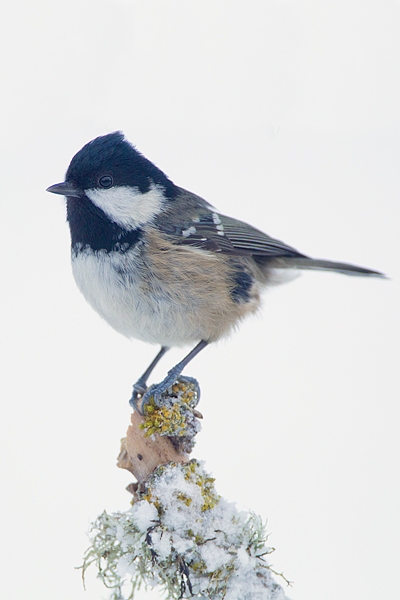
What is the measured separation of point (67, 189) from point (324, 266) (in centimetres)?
123

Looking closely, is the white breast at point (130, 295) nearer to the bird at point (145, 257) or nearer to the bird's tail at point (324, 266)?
the bird at point (145, 257)

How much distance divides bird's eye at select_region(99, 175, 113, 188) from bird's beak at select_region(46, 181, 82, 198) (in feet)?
0.28

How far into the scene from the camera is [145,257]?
2.21 m

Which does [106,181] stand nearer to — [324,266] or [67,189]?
[67,189]

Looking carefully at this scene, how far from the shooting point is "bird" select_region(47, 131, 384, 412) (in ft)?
7.18

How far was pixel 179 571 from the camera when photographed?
1.79 meters

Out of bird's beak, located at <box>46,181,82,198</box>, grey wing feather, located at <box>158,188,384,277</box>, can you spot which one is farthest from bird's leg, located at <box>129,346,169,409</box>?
bird's beak, located at <box>46,181,82,198</box>

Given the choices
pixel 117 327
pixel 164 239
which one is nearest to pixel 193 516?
pixel 117 327

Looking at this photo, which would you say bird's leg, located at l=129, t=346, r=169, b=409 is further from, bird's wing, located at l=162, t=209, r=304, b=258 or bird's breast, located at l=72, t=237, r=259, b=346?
bird's wing, located at l=162, t=209, r=304, b=258

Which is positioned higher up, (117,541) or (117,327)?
(117,327)

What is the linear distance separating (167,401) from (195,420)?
4.7 inches

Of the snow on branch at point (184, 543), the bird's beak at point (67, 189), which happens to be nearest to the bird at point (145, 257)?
Result: the bird's beak at point (67, 189)

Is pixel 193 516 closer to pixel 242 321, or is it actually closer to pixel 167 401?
pixel 167 401

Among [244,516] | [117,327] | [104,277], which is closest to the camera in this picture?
[244,516]
